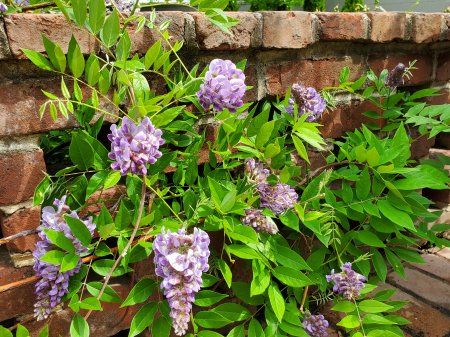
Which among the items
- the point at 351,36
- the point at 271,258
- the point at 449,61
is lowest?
the point at 271,258

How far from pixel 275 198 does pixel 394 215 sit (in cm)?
30

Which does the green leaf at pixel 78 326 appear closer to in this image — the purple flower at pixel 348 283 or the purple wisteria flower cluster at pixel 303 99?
the purple flower at pixel 348 283

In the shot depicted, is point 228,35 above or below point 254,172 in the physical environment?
above

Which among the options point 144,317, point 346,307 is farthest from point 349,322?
point 144,317

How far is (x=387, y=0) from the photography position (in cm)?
441

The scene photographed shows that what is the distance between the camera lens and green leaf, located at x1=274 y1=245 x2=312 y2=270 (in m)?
0.96

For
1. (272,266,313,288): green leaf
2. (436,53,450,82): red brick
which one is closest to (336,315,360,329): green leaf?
(272,266,313,288): green leaf

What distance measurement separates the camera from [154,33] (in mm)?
934

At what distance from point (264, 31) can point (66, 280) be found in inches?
27.5

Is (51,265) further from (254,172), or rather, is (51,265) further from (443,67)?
(443,67)

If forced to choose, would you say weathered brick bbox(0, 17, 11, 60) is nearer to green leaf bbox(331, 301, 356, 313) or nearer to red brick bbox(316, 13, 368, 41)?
red brick bbox(316, 13, 368, 41)

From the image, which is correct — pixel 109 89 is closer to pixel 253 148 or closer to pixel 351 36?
pixel 253 148

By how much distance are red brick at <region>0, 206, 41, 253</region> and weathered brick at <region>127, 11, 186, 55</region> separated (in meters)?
0.38

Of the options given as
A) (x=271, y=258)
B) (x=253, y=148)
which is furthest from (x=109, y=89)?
(x=271, y=258)
